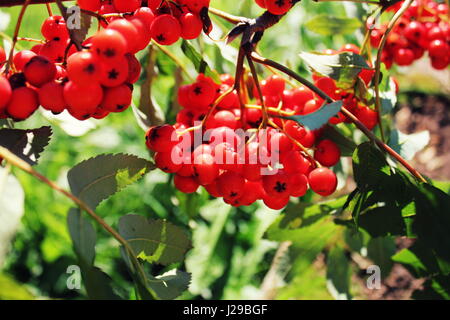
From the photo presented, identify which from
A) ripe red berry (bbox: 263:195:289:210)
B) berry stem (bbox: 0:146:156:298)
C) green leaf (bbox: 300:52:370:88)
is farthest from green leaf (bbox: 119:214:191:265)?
green leaf (bbox: 300:52:370:88)

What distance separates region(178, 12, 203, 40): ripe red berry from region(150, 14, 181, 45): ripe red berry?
1.2 inches

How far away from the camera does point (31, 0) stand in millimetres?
784

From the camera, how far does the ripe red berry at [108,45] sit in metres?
0.69

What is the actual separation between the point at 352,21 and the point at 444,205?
24.9 inches

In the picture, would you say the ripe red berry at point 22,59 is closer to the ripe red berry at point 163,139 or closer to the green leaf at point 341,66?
the ripe red berry at point 163,139

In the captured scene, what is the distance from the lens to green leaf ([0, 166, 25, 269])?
2.02 feet

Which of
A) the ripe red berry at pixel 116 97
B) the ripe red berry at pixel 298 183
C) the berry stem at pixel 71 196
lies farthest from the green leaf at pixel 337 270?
the ripe red berry at pixel 116 97

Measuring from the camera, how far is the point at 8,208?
0.64 m

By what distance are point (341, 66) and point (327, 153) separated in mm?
166

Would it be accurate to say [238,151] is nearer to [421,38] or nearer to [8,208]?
[8,208]

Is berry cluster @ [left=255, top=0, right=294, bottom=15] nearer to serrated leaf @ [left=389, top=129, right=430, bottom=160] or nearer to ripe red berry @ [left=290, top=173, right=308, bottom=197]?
ripe red berry @ [left=290, top=173, right=308, bottom=197]

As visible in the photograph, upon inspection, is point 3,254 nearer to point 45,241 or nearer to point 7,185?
point 7,185

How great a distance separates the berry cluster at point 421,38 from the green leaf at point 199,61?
53 centimetres

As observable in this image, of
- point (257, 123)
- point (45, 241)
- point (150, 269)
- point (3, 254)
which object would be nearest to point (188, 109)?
point (257, 123)
